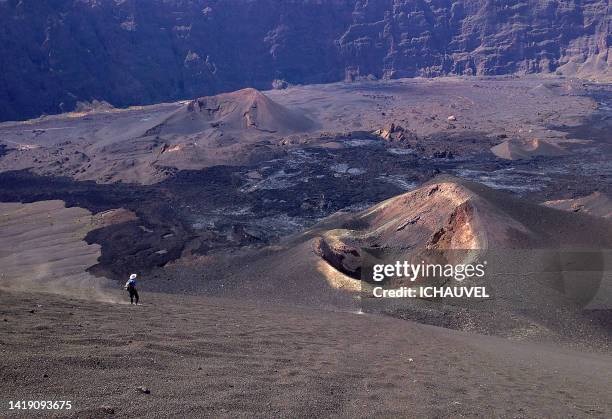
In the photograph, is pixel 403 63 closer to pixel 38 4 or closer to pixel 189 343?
pixel 38 4

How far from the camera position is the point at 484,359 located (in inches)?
474

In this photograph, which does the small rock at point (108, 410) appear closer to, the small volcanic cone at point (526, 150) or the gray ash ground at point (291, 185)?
the gray ash ground at point (291, 185)

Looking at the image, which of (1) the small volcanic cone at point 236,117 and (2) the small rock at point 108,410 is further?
(1) the small volcanic cone at point 236,117

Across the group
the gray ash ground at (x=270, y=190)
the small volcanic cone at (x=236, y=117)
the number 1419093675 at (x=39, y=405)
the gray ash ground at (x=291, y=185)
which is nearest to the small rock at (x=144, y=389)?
the number 1419093675 at (x=39, y=405)

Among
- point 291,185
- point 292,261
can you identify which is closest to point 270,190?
point 291,185

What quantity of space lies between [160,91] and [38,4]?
75.6 feet

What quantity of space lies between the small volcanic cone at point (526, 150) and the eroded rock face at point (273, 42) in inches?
2552

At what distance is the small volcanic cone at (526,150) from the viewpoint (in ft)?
179

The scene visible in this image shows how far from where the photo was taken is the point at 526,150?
56.0 metres

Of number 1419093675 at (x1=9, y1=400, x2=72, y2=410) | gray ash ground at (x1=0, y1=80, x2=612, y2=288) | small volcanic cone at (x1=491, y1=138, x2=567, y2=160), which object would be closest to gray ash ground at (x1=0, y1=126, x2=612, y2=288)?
gray ash ground at (x1=0, y1=80, x2=612, y2=288)

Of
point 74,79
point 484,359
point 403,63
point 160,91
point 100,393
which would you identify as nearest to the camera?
point 100,393

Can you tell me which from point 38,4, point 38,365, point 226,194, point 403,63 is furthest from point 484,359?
point 403,63

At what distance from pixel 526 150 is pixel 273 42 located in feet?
277

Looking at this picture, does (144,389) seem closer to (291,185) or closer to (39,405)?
(39,405)
